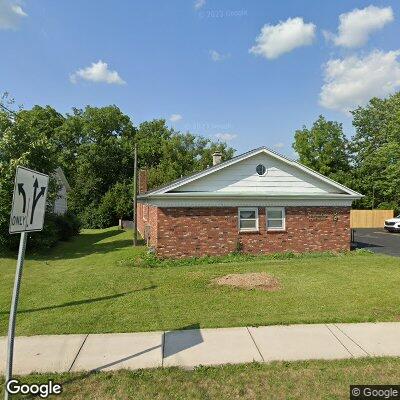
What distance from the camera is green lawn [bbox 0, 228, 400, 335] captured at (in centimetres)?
771

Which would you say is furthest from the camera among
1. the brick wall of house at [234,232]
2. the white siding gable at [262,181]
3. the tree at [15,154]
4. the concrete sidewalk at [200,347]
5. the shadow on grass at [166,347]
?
the tree at [15,154]

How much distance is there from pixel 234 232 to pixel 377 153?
111ft

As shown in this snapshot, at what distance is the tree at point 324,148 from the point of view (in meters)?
48.8

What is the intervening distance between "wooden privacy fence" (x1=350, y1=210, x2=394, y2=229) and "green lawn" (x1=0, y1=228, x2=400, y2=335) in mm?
26031

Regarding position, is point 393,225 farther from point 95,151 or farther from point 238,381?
point 95,151

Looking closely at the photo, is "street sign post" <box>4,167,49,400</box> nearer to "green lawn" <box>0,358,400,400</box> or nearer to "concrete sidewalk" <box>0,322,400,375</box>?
"green lawn" <box>0,358,400,400</box>

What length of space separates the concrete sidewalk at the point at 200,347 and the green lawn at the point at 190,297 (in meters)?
0.41

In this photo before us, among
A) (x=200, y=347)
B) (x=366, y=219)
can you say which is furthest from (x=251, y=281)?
(x=366, y=219)

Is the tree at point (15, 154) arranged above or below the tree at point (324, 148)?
below

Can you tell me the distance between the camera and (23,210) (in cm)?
462

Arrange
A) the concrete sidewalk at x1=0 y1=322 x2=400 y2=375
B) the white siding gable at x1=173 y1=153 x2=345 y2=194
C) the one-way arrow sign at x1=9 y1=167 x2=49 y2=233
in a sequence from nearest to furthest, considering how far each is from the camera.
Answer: the one-way arrow sign at x1=9 y1=167 x2=49 y2=233 → the concrete sidewalk at x1=0 y1=322 x2=400 y2=375 → the white siding gable at x1=173 y1=153 x2=345 y2=194

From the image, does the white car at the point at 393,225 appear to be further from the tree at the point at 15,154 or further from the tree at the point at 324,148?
the tree at the point at 15,154

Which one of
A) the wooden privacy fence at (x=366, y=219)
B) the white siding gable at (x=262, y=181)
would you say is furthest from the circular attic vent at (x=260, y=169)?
the wooden privacy fence at (x=366, y=219)

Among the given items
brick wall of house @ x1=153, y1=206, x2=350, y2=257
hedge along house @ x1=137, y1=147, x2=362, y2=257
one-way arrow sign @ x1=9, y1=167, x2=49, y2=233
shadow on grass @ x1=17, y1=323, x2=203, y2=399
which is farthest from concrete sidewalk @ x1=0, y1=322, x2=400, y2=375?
hedge along house @ x1=137, y1=147, x2=362, y2=257
